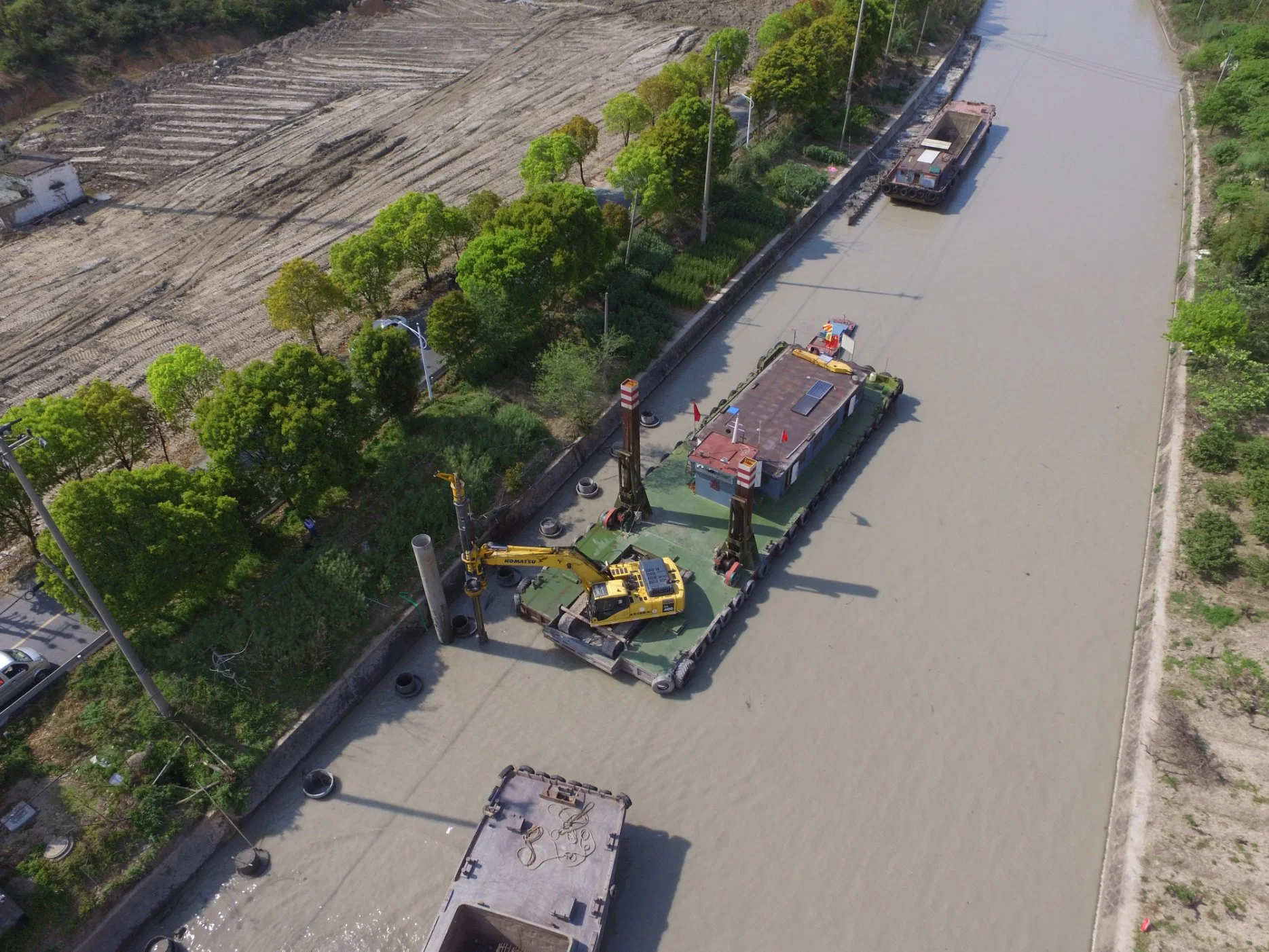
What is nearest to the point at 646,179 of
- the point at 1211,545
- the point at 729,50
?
the point at 729,50

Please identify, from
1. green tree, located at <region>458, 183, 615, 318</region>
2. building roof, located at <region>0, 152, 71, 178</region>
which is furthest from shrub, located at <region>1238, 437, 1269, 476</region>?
building roof, located at <region>0, 152, 71, 178</region>

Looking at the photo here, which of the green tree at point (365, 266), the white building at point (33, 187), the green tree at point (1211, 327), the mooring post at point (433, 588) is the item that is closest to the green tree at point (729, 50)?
the green tree at point (365, 266)

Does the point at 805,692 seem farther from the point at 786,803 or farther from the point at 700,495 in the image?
the point at 700,495

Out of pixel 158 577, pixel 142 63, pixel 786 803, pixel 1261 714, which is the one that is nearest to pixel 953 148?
pixel 1261 714

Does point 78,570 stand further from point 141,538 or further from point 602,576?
point 602,576

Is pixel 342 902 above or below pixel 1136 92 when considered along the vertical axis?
below

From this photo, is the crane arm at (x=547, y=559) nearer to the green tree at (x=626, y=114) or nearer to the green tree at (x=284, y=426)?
the green tree at (x=284, y=426)
